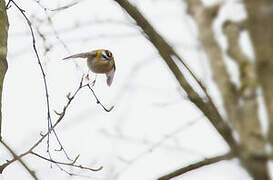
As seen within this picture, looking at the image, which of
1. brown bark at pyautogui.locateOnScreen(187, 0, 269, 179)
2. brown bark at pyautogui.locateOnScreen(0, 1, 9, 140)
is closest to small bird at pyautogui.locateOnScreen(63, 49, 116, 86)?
brown bark at pyautogui.locateOnScreen(0, 1, 9, 140)

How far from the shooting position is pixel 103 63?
2768mm

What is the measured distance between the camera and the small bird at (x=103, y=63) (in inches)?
108

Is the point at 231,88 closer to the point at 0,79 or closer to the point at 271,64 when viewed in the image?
the point at 0,79

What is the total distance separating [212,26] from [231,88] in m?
1.67

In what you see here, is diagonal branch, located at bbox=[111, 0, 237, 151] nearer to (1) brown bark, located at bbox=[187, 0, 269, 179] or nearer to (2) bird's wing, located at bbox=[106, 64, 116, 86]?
(1) brown bark, located at bbox=[187, 0, 269, 179]

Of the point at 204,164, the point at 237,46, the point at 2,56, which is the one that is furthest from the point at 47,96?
the point at 237,46

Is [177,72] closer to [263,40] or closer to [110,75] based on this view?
[263,40]

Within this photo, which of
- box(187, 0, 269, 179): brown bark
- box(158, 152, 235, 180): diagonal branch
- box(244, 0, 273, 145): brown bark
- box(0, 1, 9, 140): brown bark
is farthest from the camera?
box(187, 0, 269, 179): brown bark

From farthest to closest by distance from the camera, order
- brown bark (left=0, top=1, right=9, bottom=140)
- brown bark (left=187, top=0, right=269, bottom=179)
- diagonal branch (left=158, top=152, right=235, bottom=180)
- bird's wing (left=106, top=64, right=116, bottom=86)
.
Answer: bird's wing (left=106, top=64, right=116, bottom=86) → brown bark (left=187, top=0, right=269, bottom=179) → brown bark (left=0, top=1, right=9, bottom=140) → diagonal branch (left=158, top=152, right=235, bottom=180)

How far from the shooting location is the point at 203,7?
16.1 ft

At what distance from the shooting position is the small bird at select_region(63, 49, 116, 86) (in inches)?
108

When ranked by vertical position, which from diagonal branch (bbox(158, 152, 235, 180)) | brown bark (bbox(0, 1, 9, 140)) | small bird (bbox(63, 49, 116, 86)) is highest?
small bird (bbox(63, 49, 116, 86))

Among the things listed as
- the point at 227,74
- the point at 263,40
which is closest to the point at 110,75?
the point at 227,74

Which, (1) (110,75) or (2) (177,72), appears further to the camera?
(1) (110,75)
